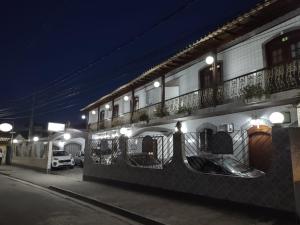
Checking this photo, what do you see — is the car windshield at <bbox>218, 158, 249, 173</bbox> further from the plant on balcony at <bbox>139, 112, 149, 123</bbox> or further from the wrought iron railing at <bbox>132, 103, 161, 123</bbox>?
the plant on balcony at <bbox>139, 112, 149, 123</bbox>

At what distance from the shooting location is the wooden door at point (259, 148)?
1209 centimetres

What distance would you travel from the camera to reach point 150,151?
11703 mm

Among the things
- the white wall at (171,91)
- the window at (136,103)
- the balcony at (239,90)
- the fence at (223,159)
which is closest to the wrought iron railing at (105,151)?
the fence at (223,159)

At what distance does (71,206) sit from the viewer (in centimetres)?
918

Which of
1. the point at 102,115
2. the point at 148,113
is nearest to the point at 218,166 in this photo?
the point at 148,113

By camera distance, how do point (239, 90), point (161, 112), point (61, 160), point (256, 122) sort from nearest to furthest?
point (256, 122)
point (239, 90)
point (161, 112)
point (61, 160)

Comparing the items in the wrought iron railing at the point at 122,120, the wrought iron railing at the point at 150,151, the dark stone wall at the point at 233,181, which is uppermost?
the wrought iron railing at the point at 122,120

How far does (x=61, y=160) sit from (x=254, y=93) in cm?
1628

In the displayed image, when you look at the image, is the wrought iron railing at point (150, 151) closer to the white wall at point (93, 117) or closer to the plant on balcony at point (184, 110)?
the plant on balcony at point (184, 110)

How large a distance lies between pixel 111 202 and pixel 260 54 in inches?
343

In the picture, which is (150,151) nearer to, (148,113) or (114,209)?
(114,209)

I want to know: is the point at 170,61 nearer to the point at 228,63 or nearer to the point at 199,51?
the point at 199,51

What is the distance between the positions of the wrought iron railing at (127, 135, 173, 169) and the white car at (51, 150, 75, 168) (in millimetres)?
11488

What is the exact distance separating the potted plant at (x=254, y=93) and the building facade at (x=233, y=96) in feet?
0.13
